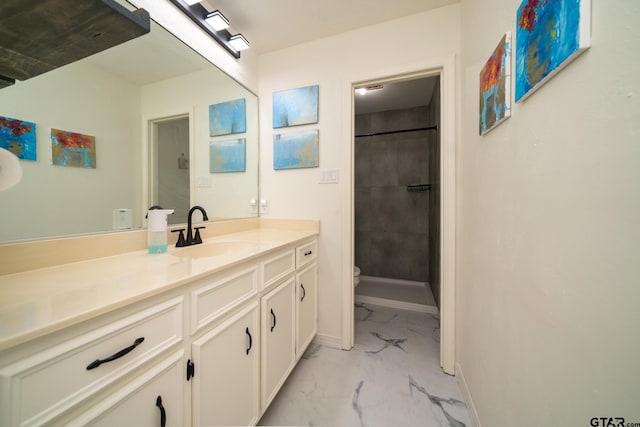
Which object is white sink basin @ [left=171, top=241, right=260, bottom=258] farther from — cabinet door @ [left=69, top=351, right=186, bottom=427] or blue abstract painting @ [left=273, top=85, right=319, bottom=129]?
blue abstract painting @ [left=273, top=85, right=319, bottom=129]

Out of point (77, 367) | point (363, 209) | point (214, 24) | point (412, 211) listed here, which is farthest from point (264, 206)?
point (412, 211)

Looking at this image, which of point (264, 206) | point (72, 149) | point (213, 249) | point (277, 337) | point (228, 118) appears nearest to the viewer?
point (72, 149)

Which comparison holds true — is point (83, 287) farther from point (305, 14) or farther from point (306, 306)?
point (305, 14)

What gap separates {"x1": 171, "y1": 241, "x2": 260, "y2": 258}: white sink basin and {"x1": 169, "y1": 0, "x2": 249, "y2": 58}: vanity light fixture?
4.37ft

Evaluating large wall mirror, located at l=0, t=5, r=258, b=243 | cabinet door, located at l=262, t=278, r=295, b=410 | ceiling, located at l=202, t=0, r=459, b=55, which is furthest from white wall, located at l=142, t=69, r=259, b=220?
cabinet door, located at l=262, t=278, r=295, b=410

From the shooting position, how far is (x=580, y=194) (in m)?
0.47

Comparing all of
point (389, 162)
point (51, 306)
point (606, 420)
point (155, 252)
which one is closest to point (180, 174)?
point (155, 252)

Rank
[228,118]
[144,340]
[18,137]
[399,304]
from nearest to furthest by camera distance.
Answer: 1. [144,340]
2. [18,137]
3. [228,118]
4. [399,304]

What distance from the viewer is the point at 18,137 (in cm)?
78

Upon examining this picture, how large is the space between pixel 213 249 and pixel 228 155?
77 cm

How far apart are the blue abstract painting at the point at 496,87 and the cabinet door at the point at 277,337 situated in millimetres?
1229

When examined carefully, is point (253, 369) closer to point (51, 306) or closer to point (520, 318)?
point (51, 306)

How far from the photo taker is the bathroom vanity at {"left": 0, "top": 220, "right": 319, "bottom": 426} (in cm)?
42

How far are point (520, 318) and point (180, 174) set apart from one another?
5.70 ft
